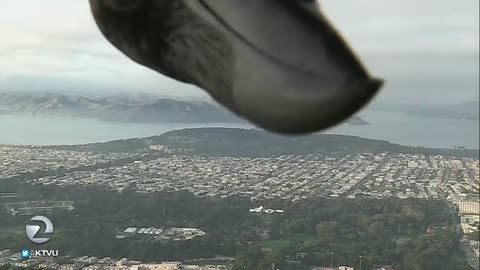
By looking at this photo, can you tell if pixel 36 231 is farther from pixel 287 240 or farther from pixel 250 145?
pixel 287 240

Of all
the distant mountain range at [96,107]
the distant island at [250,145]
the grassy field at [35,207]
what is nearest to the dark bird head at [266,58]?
the distant mountain range at [96,107]

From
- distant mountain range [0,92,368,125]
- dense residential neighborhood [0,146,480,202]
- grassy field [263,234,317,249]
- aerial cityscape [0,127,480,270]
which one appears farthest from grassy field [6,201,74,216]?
grassy field [263,234,317,249]

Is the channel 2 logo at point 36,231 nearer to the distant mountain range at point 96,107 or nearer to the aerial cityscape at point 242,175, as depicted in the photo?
the aerial cityscape at point 242,175

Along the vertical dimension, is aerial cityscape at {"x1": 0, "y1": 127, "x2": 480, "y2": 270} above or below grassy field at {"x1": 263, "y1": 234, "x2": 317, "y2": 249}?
above

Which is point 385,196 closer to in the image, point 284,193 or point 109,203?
point 284,193

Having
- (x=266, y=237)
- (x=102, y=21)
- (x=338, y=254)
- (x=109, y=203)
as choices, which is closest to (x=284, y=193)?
(x=266, y=237)

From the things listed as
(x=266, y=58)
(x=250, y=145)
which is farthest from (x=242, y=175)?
(x=266, y=58)

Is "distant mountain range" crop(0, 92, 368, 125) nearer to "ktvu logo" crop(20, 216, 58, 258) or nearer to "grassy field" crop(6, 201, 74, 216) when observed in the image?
"grassy field" crop(6, 201, 74, 216)
